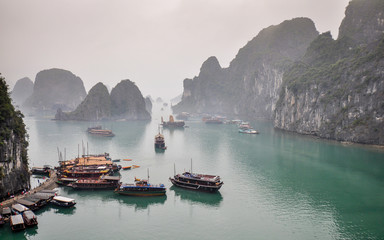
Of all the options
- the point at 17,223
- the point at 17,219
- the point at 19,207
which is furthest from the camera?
the point at 19,207

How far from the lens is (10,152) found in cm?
4216

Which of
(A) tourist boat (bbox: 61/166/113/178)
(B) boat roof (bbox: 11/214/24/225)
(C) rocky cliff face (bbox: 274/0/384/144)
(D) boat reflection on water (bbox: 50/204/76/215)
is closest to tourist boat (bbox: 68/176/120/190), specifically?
(A) tourist boat (bbox: 61/166/113/178)

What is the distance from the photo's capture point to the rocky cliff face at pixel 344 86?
92.4 meters

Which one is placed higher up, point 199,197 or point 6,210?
point 6,210

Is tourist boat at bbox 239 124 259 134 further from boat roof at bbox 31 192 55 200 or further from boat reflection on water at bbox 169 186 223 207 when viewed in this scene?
boat roof at bbox 31 192 55 200

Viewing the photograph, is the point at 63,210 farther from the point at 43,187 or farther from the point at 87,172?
the point at 87,172

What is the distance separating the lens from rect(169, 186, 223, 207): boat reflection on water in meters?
44.5

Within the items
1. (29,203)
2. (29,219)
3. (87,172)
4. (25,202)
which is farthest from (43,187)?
(29,219)

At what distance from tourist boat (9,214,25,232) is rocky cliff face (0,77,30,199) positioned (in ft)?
26.3

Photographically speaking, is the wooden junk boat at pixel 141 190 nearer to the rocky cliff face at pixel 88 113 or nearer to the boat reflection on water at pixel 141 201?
the boat reflection on water at pixel 141 201

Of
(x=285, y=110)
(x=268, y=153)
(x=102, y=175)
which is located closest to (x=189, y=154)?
(x=268, y=153)

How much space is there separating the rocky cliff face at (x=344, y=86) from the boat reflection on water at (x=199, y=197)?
229 feet

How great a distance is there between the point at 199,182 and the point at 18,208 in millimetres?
28037

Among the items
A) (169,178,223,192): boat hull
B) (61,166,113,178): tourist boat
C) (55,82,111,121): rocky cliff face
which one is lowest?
(169,178,223,192): boat hull
